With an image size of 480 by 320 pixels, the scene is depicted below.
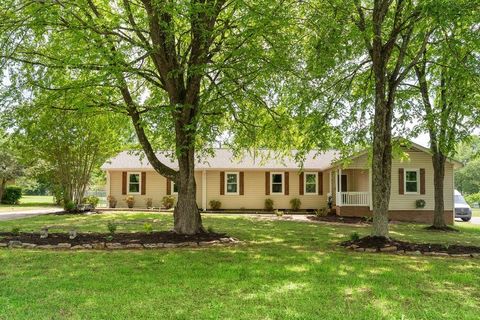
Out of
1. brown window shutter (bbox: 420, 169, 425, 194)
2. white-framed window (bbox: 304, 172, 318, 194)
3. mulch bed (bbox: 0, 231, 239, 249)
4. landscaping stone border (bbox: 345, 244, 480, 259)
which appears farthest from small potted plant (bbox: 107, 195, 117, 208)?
landscaping stone border (bbox: 345, 244, 480, 259)

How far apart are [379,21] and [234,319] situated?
8.97 metres

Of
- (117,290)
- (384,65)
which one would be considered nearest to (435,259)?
(384,65)

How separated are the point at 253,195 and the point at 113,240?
1572cm

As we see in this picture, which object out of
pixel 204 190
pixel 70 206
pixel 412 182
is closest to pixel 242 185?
pixel 204 190

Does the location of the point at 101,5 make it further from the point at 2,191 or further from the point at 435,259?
the point at 2,191

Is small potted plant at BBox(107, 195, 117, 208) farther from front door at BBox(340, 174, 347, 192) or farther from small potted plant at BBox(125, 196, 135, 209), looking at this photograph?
front door at BBox(340, 174, 347, 192)

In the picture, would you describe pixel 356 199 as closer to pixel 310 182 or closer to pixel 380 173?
pixel 310 182

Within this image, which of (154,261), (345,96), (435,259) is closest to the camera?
(154,261)

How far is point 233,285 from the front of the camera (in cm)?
641

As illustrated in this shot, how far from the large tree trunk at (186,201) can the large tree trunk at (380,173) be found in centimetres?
495

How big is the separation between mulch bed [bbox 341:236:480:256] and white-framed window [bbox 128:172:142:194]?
1762 cm

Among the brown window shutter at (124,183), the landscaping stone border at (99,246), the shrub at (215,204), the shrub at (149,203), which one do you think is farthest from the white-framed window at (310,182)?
the landscaping stone border at (99,246)

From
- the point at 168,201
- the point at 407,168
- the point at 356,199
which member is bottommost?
the point at 168,201

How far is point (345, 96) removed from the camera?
13.3 metres
